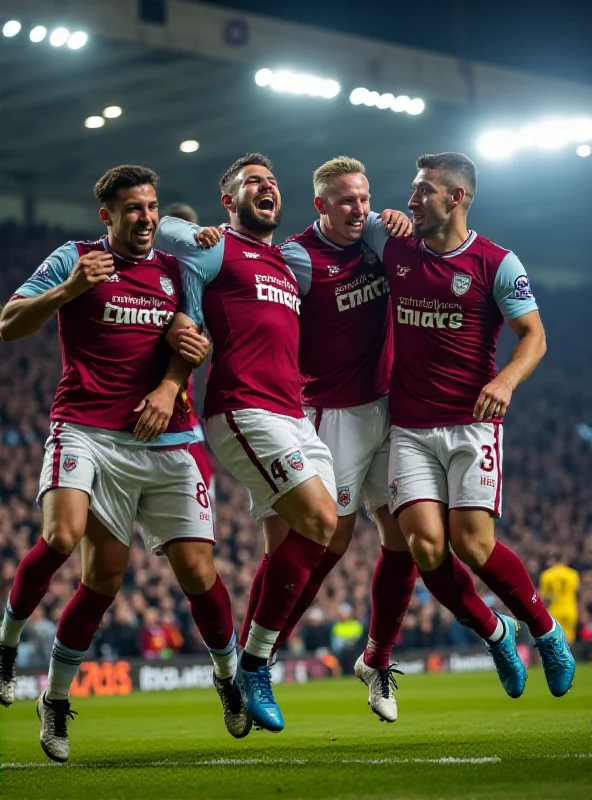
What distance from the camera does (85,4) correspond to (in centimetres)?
1605

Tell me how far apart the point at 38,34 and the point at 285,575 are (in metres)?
12.9

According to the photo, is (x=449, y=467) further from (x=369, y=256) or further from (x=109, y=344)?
(x=109, y=344)

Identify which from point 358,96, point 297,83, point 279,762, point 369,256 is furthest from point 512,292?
point 358,96

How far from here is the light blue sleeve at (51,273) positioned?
19.9 feet

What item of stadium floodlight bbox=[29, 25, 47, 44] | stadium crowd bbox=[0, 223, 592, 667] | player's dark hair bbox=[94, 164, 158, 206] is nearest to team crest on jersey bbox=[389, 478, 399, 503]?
player's dark hair bbox=[94, 164, 158, 206]

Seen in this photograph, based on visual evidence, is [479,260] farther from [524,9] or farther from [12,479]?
[524,9]

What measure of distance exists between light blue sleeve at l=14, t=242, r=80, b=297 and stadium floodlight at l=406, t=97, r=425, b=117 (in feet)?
47.7

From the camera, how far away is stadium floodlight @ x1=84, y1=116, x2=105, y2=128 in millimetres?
21188

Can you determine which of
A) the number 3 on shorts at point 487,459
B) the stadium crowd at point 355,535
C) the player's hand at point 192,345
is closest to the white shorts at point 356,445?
the number 3 on shorts at point 487,459

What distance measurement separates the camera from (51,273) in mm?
6148

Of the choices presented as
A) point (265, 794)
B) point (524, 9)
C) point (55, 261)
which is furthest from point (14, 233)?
point (265, 794)

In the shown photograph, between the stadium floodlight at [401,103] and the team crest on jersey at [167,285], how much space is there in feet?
46.6

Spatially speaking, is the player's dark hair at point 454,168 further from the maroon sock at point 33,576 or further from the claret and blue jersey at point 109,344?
the maroon sock at point 33,576

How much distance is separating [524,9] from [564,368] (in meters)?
10.5
